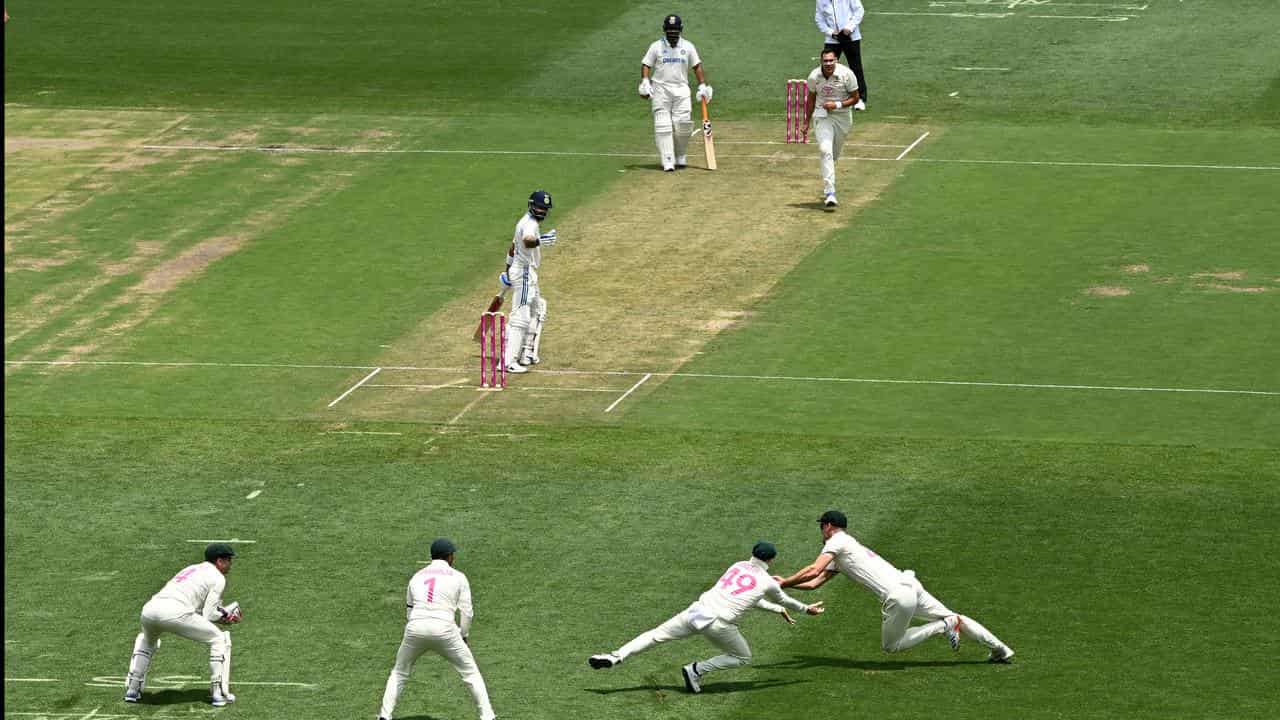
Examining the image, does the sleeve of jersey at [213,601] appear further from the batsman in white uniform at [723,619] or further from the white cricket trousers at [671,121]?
the white cricket trousers at [671,121]

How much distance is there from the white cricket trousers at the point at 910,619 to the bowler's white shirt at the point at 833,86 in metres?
17.7

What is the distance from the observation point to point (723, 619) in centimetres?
2264

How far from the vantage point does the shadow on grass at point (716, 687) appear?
22938 millimetres

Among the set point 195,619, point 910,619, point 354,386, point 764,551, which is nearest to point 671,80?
point 354,386

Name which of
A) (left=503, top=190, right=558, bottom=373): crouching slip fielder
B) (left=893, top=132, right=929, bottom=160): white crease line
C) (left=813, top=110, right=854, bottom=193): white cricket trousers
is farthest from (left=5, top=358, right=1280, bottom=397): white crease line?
(left=893, top=132, right=929, bottom=160): white crease line

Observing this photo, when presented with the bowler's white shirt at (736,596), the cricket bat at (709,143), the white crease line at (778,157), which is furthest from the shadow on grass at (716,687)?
the white crease line at (778,157)

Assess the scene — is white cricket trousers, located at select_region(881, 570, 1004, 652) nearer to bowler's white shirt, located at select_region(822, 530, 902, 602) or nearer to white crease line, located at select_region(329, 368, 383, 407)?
bowler's white shirt, located at select_region(822, 530, 902, 602)

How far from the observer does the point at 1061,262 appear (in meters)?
39.9

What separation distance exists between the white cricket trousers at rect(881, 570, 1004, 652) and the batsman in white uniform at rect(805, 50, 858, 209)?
57.7 ft

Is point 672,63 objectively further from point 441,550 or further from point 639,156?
point 441,550

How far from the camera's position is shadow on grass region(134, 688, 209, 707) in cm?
2266

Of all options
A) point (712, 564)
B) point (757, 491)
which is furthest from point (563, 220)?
point (712, 564)

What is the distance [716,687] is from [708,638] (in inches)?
22.0

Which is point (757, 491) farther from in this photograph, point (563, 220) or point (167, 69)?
point (167, 69)
